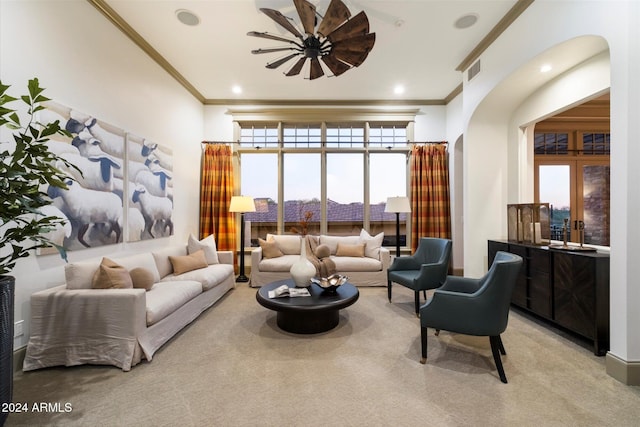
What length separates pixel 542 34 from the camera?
2.66m

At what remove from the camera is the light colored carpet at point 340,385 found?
169cm

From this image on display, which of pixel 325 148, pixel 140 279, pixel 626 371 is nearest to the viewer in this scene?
pixel 626 371

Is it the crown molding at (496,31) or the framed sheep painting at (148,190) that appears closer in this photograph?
the crown molding at (496,31)

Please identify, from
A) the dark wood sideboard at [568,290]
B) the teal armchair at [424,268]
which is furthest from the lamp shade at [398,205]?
the dark wood sideboard at [568,290]

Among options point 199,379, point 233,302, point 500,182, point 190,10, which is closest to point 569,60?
point 500,182

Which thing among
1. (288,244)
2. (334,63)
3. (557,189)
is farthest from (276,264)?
(557,189)

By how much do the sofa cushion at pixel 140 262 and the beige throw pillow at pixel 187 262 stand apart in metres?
0.25

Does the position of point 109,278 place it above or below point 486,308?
above

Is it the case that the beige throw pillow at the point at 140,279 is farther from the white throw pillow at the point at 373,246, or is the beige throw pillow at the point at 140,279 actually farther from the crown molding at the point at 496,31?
the crown molding at the point at 496,31

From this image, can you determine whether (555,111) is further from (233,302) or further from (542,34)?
(233,302)

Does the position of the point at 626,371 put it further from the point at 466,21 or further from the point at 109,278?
the point at 109,278

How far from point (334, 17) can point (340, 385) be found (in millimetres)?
2994

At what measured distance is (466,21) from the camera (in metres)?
3.12

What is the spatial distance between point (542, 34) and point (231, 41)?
342 cm
